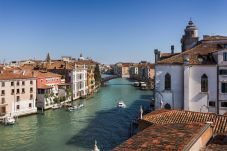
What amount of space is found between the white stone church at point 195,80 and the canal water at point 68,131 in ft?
12.0

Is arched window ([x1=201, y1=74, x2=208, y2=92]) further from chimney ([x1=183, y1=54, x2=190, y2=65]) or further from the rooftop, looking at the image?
the rooftop

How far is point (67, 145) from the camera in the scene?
1700cm

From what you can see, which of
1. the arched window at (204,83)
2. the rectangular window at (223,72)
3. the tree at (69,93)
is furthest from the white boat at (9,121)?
the rectangular window at (223,72)

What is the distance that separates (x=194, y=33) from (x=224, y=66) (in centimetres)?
714

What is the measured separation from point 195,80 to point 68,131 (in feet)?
27.9

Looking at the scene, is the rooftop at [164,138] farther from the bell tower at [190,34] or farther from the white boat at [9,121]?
the white boat at [9,121]

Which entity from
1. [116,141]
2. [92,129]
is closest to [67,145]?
[116,141]

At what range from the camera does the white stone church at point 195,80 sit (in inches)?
675

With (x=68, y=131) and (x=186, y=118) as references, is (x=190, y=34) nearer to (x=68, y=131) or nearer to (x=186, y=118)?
(x=68, y=131)

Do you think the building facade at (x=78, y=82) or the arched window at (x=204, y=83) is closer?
the arched window at (x=204, y=83)

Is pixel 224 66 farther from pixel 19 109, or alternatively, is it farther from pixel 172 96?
pixel 19 109

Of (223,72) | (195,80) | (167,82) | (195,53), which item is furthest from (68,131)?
(223,72)

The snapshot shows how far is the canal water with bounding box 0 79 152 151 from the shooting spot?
17.1 metres

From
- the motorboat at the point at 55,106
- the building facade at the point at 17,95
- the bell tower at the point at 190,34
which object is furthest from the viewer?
the motorboat at the point at 55,106
